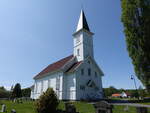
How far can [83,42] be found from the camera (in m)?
29.5

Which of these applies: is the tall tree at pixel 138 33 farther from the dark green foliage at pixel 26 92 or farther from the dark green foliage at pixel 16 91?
the dark green foliage at pixel 26 92

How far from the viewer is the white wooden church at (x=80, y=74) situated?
2620cm

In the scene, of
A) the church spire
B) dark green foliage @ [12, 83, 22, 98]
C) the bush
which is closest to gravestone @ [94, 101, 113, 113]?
the bush

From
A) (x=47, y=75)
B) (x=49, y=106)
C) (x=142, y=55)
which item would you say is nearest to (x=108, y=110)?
(x=49, y=106)

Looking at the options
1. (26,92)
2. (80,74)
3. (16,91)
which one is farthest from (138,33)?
(26,92)

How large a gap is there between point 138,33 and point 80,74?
51.0 ft

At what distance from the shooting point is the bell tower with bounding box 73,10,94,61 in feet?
95.9

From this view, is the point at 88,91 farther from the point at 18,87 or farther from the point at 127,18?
the point at 18,87

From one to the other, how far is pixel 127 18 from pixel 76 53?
17412mm

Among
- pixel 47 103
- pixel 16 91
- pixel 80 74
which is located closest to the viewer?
pixel 47 103

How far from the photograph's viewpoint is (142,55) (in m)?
12.9

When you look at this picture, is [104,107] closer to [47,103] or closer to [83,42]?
[47,103]

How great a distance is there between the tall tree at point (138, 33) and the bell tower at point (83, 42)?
15.1 m

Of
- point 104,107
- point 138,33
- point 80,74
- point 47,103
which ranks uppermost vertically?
point 138,33
